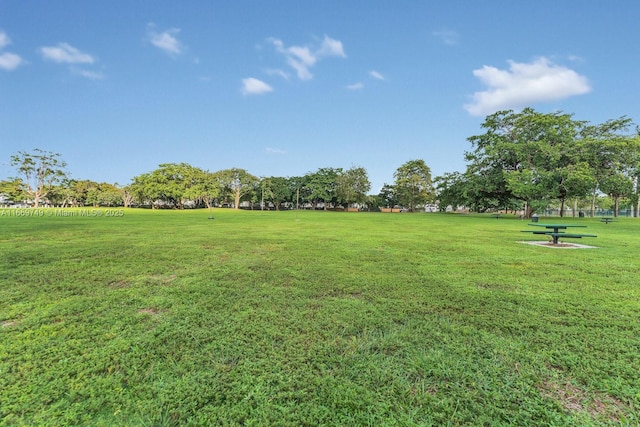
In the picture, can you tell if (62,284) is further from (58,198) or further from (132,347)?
(58,198)

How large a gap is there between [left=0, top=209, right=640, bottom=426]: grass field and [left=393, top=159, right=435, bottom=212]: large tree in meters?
49.0

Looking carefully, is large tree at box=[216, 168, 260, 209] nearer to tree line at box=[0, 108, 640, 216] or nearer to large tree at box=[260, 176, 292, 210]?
large tree at box=[260, 176, 292, 210]

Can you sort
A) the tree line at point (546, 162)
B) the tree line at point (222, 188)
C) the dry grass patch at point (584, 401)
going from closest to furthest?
the dry grass patch at point (584, 401) → the tree line at point (546, 162) → the tree line at point (222, 188)

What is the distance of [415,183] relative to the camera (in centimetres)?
5206

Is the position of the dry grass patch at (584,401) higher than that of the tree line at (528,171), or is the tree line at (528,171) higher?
the tree line at (528,171)

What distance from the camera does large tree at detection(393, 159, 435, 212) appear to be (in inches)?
2050

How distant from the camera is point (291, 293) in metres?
3.82

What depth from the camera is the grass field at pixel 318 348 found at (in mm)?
1729

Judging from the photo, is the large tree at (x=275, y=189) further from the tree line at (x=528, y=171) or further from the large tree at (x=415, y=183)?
the large tree at (x=415, y=183)

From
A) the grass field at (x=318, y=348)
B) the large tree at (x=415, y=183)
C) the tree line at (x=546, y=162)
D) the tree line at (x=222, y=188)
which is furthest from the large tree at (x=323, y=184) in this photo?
the grass field at (x=318, y=348)

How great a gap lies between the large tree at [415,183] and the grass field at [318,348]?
4896 centimetres


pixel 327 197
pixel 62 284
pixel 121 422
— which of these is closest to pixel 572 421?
pixel 121 422

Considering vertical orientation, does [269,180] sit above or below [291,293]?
above

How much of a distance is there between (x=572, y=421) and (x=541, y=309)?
1.95m
